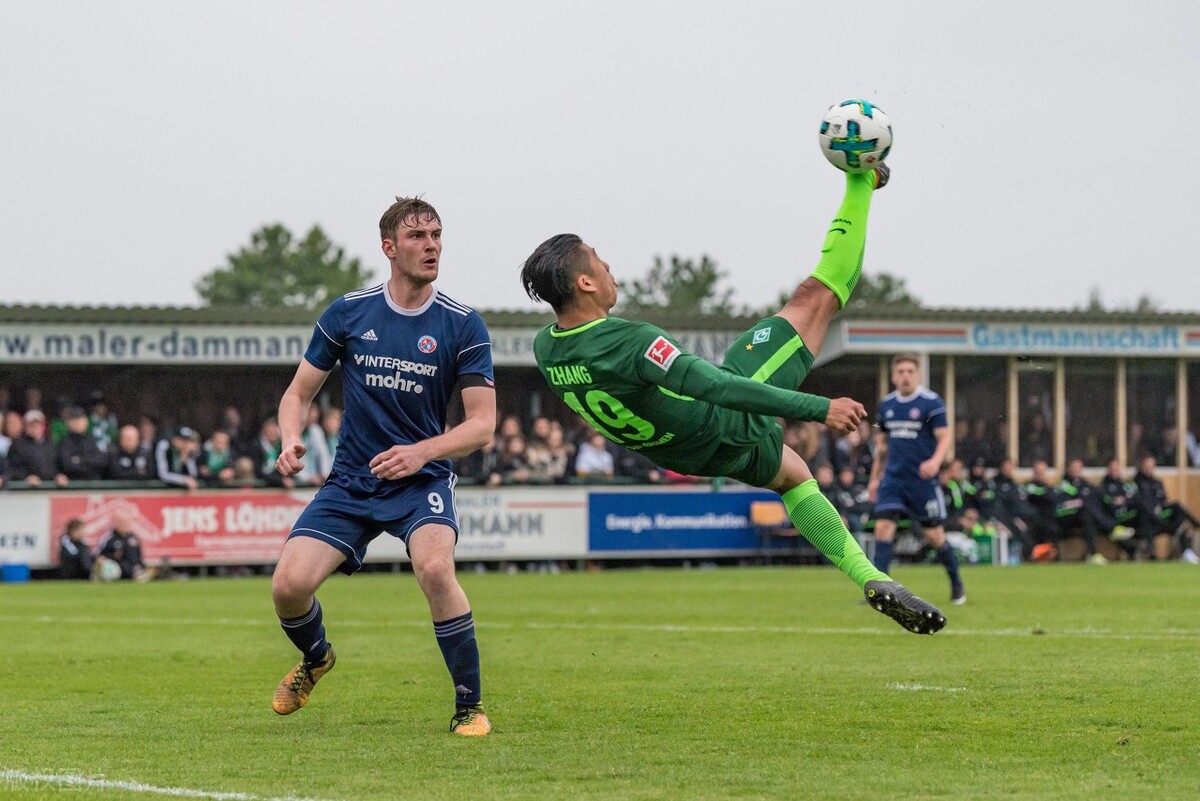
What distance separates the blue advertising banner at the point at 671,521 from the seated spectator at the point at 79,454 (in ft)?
24.9

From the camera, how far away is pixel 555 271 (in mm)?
7008

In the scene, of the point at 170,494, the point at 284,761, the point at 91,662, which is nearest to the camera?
A: the point at 284,761

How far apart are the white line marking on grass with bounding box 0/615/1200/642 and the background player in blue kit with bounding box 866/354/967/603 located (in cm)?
311

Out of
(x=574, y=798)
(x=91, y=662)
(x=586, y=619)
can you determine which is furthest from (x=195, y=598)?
(x=574, y=798)

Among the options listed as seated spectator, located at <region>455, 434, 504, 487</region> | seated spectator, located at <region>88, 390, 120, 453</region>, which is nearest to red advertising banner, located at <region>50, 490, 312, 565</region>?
seated spectator, located at <region>88, 390, 120, 453</region>

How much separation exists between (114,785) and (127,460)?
18.9 metres

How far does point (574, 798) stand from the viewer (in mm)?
5281

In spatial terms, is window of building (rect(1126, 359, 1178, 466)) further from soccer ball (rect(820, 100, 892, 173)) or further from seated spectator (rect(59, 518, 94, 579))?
soccer ball (rect(820, 100, 892, 173))

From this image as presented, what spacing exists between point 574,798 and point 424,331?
258cm

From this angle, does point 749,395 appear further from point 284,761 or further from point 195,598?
point 195,598

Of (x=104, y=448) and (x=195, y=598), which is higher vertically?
(x=104, y=448)

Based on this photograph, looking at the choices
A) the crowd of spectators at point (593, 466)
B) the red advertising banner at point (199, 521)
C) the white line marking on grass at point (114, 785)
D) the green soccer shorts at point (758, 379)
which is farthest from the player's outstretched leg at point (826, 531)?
Answer: the red advertising banner at point (199, 521)

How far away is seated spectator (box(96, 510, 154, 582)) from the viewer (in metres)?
23.2

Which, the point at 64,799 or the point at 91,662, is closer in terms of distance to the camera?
the point at 64,799
